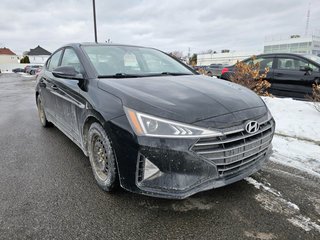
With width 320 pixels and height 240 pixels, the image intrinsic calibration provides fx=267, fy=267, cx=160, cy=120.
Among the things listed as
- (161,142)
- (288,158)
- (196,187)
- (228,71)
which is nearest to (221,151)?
(196,187)

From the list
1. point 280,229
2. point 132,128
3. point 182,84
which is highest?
point 182,84

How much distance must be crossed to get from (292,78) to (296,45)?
56471 millimetres

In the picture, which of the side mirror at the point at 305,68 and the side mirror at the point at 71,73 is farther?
the side mirror at the point at 305,68

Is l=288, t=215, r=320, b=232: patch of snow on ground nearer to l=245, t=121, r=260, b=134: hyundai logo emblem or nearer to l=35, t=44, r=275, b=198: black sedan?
l=35, t=44, r=275, b=198: black sedan

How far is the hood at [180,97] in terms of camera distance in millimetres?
2268

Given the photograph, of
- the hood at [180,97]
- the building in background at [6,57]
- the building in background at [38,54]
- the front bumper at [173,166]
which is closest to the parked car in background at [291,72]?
the hood at [180,97]

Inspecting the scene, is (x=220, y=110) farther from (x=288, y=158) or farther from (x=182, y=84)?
(x=288, y=158)

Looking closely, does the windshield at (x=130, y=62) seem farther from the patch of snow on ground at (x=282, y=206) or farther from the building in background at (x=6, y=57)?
the building in background at (x=6, y=57)

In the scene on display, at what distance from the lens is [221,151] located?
2211mm

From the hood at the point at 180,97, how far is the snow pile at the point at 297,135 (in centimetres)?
137

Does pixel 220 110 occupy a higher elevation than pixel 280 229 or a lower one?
higher

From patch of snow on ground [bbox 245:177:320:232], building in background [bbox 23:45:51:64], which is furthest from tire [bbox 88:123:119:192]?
building in background [bbox 23:45:51:64]

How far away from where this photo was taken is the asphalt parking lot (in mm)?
2223

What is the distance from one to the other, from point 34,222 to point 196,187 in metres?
1.45
